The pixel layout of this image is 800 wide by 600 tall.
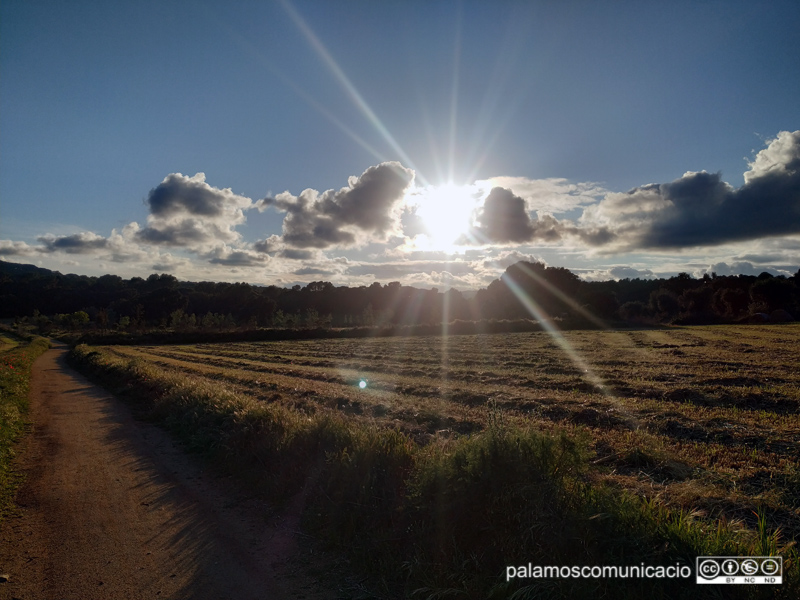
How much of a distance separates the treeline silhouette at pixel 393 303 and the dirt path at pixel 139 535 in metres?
51.9

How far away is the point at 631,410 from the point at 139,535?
11392 mm

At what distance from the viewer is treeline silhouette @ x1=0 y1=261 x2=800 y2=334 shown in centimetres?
7431

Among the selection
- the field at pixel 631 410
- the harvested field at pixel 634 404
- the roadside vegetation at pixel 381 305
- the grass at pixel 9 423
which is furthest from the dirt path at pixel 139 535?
the roadside vegetation at pixel 381 305

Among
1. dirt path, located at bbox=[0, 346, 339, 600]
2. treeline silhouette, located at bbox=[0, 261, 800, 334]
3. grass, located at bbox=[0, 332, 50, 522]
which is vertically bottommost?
dirt path, located at bbox=[0, 346, 339, 600]

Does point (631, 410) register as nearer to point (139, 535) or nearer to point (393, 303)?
point (139, 535)

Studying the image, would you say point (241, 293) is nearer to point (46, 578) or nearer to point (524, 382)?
point (524, 382)

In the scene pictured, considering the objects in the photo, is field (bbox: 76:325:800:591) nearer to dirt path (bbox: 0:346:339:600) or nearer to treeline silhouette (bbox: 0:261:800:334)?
dirt path (bbox: 0:346:339:600)

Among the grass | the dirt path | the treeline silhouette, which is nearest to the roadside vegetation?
the treeline silhouette

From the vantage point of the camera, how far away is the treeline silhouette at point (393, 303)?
74312 millimetres

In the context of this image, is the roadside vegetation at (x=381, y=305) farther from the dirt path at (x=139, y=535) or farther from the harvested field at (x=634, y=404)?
the dirt path at (x=139, y=535)

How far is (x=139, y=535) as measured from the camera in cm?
625

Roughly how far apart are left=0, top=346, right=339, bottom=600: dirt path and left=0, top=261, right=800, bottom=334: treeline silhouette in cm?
5192

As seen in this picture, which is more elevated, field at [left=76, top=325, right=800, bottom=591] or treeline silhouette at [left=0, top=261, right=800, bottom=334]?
treeline silhouette at [left=0, top=261, right=800, bottom=334]

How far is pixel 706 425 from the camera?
404 inches
